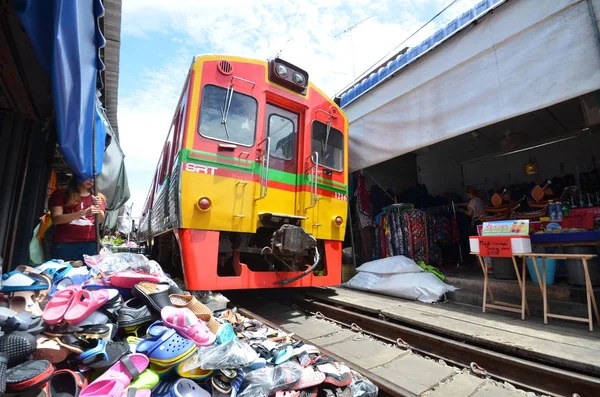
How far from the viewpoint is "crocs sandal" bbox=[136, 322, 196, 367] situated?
5.44 feet

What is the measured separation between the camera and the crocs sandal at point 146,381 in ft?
4.95

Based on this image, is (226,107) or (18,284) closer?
(18,284)

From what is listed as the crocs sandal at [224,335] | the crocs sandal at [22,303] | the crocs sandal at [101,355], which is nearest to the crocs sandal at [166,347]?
the crocs sandal at [101,355]

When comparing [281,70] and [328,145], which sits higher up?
[281,70]

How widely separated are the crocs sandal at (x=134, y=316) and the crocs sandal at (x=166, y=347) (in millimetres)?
215

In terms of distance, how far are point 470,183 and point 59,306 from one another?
955cm

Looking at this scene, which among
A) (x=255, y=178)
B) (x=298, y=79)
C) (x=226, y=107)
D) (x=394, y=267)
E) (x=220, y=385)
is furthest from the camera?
(x=394, y=267)

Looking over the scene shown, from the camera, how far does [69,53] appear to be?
1.68 metres

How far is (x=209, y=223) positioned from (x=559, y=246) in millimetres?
4762

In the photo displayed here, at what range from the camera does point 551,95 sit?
3.40 meters

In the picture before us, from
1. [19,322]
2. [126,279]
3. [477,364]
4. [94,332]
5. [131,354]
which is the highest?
[126,279]

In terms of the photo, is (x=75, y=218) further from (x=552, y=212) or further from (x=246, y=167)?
(x=552, y=212)

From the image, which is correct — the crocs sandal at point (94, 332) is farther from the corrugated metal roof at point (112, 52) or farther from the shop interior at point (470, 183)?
the shop interior at point (470, 183)

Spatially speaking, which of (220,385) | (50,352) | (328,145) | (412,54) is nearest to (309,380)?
(220,385)
